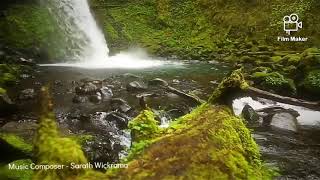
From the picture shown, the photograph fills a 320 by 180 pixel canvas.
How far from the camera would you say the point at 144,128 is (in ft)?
14.0

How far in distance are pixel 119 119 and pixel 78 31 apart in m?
13.5

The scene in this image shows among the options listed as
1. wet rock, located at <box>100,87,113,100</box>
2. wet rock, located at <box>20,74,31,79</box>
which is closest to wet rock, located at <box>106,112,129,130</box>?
wet rock, located at <box>100,87,113,100</box>

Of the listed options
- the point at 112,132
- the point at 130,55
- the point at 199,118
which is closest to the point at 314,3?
the point at 130,55

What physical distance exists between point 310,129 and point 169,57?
525 inches

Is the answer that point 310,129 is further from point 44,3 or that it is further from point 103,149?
point 44,3

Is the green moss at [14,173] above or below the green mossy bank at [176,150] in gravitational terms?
below

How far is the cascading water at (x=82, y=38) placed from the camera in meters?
19.5

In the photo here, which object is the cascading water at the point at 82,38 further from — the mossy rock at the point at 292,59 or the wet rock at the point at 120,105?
the wet rock at the point at 120,105

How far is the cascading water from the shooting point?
19.5m

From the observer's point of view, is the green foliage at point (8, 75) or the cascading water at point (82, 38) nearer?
the green foliage at point (8, 75)

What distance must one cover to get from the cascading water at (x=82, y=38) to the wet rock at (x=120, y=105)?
881 centimetres

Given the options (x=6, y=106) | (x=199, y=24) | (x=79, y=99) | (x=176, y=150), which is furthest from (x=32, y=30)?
(x=176, y=150)

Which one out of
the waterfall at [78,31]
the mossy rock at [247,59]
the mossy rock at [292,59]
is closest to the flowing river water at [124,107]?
the mossy rock at [247,59]

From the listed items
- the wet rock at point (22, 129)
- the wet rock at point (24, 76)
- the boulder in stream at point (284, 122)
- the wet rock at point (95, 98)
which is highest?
the wet rock at point (24, 76)
